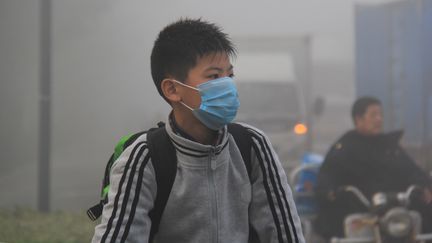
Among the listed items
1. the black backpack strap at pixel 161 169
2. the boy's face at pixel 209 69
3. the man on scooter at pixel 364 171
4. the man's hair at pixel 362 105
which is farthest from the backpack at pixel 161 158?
the man's hair at pixel 362 105

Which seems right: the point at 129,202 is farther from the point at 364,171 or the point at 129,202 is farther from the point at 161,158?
the point at 364,171

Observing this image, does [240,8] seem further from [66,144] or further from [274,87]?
[66,144]

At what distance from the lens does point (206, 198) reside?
174cm

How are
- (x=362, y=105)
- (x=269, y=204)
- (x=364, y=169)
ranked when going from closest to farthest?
(x=269, y=204)
(x=364, y=169)
(x=362, y=105)

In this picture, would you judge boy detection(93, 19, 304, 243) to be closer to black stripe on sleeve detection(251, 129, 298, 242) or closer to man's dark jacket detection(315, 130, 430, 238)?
black stripe on sleeve detection(251, 129, 298, 242)

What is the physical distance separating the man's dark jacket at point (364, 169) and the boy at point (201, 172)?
3.51 m

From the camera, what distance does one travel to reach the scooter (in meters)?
4.84

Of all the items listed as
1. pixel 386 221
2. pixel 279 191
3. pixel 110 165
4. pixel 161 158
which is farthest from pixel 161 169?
pixel 386 221

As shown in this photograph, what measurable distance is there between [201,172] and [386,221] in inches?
131

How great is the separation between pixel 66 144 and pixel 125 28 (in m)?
1.29

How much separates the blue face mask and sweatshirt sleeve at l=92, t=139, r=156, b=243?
0.19 metres

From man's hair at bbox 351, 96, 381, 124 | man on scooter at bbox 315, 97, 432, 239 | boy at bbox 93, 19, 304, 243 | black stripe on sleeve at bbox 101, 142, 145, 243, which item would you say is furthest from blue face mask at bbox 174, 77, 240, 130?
man's hair at bbox 351, 96, 381, 124

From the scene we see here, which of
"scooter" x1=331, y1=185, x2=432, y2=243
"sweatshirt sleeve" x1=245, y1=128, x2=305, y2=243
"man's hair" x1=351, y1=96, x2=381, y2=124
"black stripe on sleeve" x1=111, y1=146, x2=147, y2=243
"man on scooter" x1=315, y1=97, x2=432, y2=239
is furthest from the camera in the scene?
"man's hair" x1=351, y1=96, x2=381, y2=124

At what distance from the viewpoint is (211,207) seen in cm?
175
